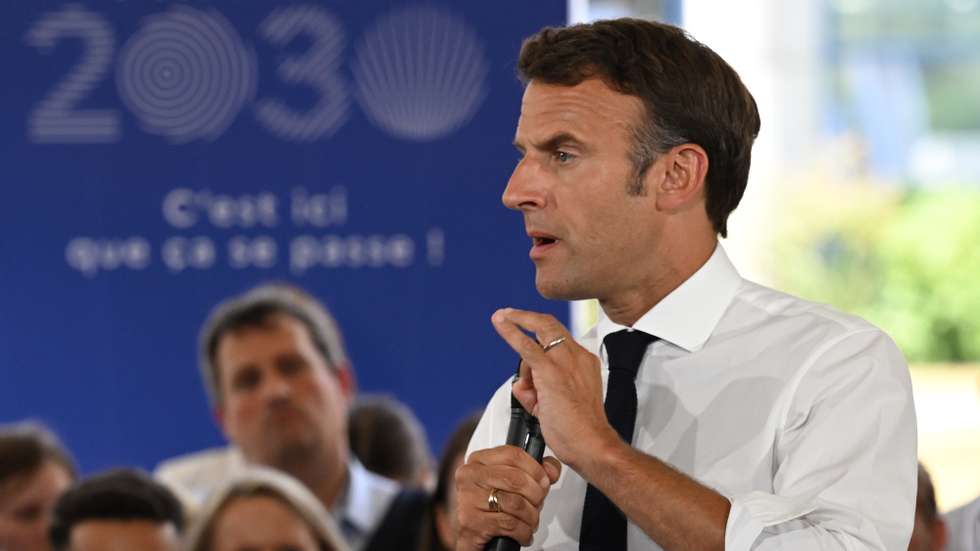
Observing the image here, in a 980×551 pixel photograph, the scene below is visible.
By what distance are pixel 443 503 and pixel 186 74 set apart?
122 cm

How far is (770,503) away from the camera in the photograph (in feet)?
5.43

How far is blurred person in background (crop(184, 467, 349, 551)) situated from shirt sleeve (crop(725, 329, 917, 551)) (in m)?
1.86

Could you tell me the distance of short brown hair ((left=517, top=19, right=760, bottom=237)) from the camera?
1.91 m

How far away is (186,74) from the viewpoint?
11.8ft

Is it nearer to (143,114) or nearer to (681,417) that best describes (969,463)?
(143,114)

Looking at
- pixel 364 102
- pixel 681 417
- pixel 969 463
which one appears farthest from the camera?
pixel 969 463

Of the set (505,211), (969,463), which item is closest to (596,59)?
(505,211)

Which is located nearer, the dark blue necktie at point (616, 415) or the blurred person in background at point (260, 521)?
the dark blue necktie at point (616, 415)

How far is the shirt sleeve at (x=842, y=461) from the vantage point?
1649 mm

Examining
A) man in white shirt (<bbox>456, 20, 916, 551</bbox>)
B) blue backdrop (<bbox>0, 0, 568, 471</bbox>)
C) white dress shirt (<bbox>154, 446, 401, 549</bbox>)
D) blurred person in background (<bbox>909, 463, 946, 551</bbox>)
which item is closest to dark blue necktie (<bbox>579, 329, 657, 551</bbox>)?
man in white shirt (<bbox>456, 20, 916, 551</bbox>)

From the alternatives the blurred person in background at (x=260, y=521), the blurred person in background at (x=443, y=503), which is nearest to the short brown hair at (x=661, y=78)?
the blurred person in background at (x=443, y=503)

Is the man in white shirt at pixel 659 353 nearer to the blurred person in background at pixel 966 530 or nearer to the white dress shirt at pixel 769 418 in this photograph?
the white dress shirt at pixel 769 418

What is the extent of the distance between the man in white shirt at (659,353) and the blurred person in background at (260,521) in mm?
1462

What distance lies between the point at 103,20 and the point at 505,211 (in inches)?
42.8
